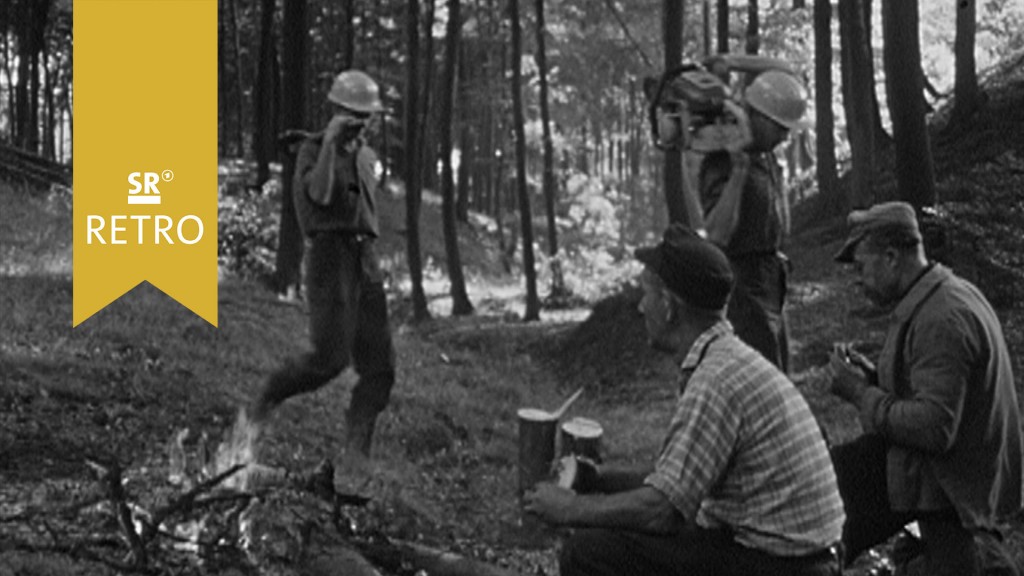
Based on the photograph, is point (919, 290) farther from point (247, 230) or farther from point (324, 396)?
point (247, 230)

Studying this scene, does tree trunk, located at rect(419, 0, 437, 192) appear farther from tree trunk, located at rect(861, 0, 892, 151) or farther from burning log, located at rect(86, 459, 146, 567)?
burning log, located at rect(86, 459, 146, 567)

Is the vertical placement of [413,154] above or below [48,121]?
below

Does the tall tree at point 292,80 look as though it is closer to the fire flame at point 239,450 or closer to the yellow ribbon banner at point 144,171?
the yellow ribbon banner at point 144,171

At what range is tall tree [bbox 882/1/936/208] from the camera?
14.5 metres

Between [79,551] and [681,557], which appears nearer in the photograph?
[681,557]

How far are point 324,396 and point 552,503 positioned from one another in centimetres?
853

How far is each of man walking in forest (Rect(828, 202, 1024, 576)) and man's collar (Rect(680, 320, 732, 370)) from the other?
150 cm

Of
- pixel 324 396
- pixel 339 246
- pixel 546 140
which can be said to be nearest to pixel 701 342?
pixel 339 246

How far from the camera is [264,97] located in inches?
1410

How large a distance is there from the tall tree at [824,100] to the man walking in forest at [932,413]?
19.5m

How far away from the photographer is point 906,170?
47.9ft

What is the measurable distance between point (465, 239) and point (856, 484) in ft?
130

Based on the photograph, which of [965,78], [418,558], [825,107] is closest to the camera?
[418,558]

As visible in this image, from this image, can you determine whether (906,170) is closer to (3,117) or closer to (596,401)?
(596,401)
